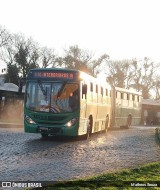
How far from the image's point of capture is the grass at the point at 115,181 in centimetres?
A: 764

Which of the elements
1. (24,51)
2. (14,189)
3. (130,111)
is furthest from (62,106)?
(24,51)

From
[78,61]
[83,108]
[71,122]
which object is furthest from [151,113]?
[71,122]

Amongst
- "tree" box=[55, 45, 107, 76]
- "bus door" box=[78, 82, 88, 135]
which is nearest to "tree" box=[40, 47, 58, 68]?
"tree" box=[55, 45, 107, 76]

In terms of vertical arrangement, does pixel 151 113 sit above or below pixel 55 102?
above

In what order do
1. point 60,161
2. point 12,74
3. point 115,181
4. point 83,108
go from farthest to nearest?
1. point 12,74
2. point 83,108
3. point 60,161
4. point 115,181

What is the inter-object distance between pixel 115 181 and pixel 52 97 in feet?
31.3

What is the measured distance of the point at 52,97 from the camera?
57.4 feet

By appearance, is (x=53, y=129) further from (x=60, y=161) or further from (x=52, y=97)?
(x=60, y=161)

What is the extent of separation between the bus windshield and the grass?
26.5 ft

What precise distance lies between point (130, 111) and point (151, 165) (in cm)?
2328

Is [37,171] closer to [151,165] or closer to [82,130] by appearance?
[151,165]

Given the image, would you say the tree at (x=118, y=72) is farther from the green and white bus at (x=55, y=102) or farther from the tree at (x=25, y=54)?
the green and white bus at (x=55, y=102)

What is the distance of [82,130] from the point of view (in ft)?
61.8

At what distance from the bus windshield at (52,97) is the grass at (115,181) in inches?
318
